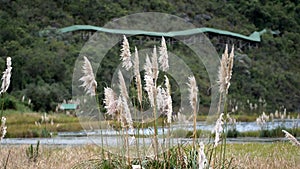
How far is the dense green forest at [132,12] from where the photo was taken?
1055 inches

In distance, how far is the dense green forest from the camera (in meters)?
26.8

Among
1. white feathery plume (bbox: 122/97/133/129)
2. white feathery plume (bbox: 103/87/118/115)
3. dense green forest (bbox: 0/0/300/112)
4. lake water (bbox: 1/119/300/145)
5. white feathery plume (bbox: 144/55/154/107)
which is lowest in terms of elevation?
lake water (bbox: 1/119/300/145)

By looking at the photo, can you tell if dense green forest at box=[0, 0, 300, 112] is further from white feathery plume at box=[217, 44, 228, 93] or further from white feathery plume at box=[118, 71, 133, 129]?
white feathery plume at box=[217, 44, 228, 93]

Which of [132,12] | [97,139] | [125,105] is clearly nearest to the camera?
[125,105]

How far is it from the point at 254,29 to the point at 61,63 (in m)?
19.7

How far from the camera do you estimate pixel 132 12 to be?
3725 cm

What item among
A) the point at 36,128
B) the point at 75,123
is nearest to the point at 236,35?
the point at 75,123

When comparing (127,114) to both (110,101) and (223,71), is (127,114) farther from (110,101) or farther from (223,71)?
(223,71)

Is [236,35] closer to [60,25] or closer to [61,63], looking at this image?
[60,25]

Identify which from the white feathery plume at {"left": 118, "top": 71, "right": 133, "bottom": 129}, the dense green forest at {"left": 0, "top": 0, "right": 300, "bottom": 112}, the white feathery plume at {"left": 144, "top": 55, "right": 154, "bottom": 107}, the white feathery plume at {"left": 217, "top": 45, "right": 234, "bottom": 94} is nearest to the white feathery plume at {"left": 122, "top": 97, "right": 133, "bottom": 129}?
the white feathery plume at {"left": 118, "top": 71, "right": 133, "bottom": 129}

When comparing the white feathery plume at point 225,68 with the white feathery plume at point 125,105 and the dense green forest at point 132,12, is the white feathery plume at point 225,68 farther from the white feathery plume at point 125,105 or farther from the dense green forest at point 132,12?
the dense green forest at point 132,12

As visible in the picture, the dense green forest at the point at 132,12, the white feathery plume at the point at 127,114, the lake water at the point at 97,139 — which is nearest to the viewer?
the white feathery plume at the point at 127,114

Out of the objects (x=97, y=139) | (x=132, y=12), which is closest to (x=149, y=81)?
(x=97, y=139)

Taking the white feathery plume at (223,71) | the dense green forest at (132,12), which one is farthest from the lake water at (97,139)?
the dense green forest at (132,12)
